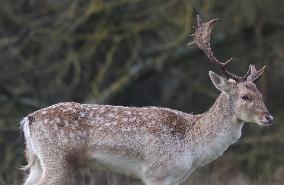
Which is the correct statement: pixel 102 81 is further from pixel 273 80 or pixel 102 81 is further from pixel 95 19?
pixel 273 80

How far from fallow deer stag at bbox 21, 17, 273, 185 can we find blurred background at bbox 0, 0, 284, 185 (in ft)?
16.4

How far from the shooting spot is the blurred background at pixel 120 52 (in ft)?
49.6

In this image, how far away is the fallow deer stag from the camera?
8828 mm

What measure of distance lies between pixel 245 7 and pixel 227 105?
21.4ft

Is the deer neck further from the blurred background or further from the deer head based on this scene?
the blurred background

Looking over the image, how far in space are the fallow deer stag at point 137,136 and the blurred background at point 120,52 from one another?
4.99m

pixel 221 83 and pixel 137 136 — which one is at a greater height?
pixel 221 83

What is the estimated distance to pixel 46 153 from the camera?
346 inches

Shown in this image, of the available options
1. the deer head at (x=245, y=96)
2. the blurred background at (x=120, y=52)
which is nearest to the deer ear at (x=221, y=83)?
the deer head at (x=245, y=96)

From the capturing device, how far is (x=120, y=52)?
16453 millimetres

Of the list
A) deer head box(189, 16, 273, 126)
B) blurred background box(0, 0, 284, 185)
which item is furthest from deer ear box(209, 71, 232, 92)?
blurred background box(0, 0, 284, 185)

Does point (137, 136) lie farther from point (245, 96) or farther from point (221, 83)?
point (245, 96)

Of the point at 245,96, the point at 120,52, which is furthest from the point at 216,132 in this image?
the point at 120,52

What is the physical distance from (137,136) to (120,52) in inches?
294
